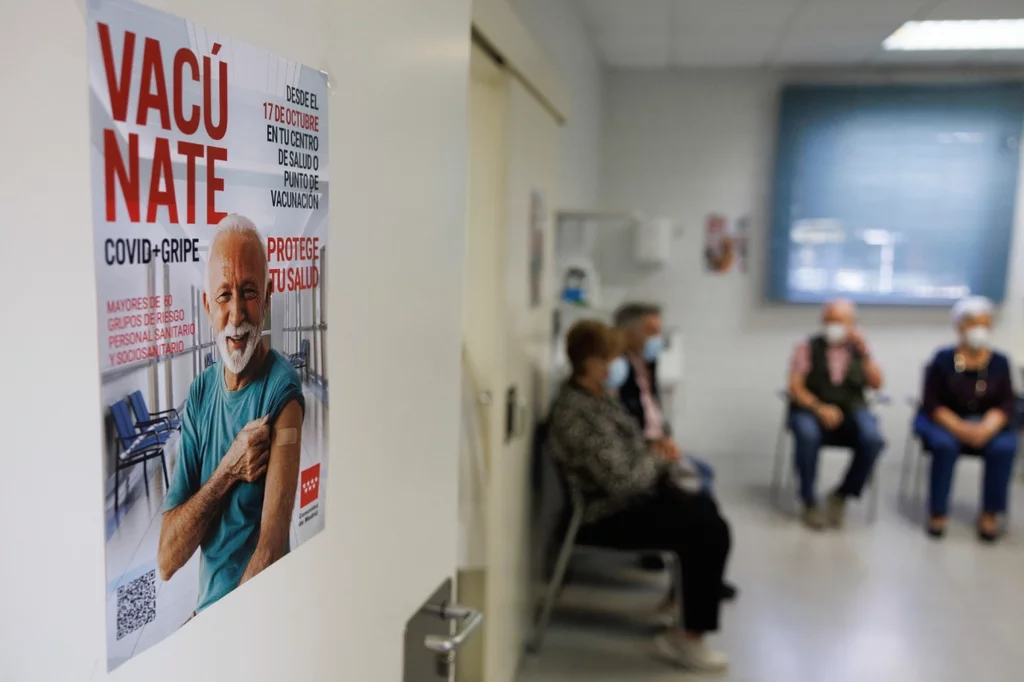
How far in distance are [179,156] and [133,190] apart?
0.05 meters

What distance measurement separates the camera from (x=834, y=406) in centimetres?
441

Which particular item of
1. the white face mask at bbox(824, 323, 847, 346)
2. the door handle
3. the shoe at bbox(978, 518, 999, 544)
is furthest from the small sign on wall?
the door handle

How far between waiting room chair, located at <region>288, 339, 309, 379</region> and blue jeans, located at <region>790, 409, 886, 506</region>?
4.00 metres

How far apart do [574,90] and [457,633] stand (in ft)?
10.5

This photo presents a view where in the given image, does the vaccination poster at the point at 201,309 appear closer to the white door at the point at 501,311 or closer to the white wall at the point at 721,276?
the white door at the point at 501,311

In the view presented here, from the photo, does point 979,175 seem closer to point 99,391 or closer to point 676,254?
point 676,254

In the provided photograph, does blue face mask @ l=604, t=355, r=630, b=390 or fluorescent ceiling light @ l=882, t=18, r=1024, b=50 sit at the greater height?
fluorescent ceiling light @ l=882, t=18, r=1024, b=50

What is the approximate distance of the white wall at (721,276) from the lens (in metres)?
5.19

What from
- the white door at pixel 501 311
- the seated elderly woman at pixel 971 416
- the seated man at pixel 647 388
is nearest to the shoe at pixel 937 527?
the seated elderly woman at pixel 971 416

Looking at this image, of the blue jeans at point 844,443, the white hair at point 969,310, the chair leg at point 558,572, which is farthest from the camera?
the white hair at point 969,310

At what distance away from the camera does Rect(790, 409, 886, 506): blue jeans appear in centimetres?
417

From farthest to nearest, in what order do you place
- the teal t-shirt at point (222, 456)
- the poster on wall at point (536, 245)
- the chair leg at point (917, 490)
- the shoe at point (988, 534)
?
1. the chair leg at point (917, 490)
2. the shoe at point (988, 534)
3. the poster on wall at point (536, 245)
4. the teal t-shirt at point (222, 456)

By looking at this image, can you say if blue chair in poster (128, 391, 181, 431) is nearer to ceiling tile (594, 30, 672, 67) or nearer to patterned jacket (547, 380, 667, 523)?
patterned jacket (547, 380, 667, 523)

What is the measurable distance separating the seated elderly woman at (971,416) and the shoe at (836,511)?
418 millimetres
